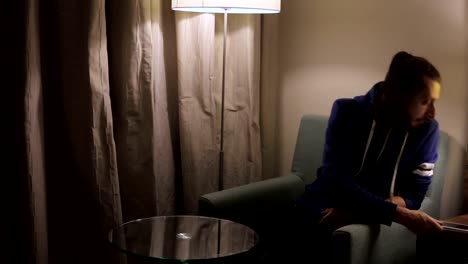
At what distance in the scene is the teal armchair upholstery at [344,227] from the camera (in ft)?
6.65

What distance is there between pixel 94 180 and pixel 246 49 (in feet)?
3.06

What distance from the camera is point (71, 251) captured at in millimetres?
2508

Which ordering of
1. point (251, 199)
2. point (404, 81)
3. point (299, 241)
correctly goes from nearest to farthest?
point (404, 81), point (299, 241), point (251, 199)

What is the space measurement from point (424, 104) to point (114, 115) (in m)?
1.16

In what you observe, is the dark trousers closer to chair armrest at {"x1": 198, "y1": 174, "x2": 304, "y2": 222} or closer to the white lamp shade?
chair armrest at {"x1": 198, "y1": 174, "x2": 304, "y2": 222}

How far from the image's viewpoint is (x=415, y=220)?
2.08 metres

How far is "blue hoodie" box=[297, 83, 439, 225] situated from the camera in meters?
2.19

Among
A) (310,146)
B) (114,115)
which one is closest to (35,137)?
(114,115)

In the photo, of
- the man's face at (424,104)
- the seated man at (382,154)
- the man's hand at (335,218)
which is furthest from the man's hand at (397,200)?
the man's face at (424,104)

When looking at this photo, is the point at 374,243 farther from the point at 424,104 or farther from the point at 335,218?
the point at 424,104

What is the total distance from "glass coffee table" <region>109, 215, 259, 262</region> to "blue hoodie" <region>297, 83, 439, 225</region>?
0.34m

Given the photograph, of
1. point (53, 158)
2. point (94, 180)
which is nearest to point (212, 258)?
point (94, 180)

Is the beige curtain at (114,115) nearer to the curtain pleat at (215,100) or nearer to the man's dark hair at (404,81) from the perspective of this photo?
the curtain pleat at (215,100)

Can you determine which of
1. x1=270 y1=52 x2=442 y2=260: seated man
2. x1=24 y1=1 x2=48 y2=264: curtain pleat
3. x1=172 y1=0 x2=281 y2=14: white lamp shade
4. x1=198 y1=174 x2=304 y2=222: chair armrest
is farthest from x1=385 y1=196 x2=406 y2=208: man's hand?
x1=24 y1=1 x2=48 y2=264: curtain pleat
